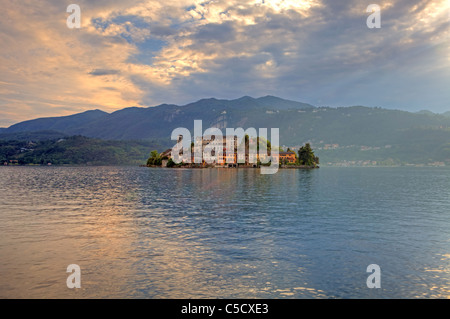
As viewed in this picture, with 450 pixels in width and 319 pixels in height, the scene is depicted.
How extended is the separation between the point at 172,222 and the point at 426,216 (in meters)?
31.7

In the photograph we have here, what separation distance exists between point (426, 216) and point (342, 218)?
11364 millimetres

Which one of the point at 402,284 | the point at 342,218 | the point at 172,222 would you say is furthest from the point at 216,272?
the point at 342,218

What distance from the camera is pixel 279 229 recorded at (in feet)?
105

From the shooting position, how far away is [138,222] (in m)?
35.2

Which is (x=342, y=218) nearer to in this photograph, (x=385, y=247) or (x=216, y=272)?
(x=385, y=247)

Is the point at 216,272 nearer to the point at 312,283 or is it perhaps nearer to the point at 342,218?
the point at 312,283

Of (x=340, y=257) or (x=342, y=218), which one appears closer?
(x=340, y=257)

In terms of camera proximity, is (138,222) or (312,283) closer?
(312,283)

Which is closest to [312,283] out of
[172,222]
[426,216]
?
[172,222]
